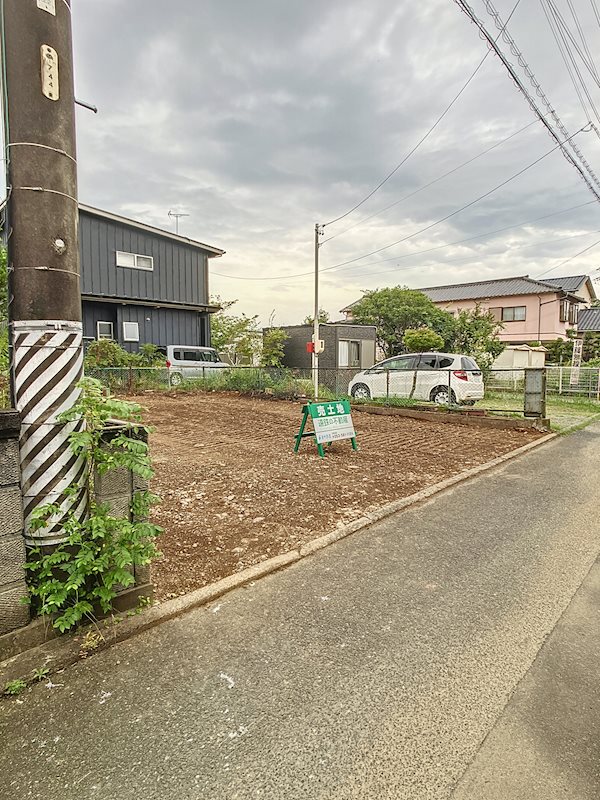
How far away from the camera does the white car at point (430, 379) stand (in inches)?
454

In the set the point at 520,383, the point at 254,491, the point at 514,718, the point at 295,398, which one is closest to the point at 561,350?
the point at 520,383

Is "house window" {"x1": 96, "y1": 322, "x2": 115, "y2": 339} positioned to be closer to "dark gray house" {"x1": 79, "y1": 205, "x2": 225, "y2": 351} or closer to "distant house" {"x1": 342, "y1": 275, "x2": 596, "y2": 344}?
"dark gray house" {"x1": 79, "y1": 205, "x2": 225, "y2": 351}

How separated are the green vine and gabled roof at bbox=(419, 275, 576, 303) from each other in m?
32.4

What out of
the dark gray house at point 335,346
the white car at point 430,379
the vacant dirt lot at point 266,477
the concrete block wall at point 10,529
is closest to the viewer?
the concrete block wall at point 10,529

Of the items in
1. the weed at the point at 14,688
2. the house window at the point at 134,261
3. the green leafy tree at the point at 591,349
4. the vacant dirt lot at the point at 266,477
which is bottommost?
the weed at the point at 14,688

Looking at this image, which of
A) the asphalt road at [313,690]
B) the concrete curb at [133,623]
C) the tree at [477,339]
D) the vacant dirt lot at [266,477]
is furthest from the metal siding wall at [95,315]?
the asphalt road at [313,690]

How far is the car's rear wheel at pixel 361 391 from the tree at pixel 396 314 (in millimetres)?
12563

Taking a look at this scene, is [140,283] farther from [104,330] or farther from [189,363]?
[189,363]

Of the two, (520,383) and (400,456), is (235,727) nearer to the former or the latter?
(400,456)

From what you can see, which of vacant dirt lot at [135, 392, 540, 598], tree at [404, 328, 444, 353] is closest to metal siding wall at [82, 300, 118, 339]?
vacant dirt lot at [135, 392, 540, 598]

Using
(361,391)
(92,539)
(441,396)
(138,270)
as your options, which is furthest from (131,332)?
(92,539)

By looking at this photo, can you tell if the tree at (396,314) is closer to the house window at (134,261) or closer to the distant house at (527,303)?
the distant house at (527,303)

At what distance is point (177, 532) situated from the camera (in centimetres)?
381

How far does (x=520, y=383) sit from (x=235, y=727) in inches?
681
